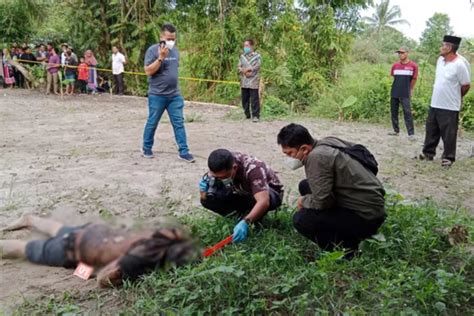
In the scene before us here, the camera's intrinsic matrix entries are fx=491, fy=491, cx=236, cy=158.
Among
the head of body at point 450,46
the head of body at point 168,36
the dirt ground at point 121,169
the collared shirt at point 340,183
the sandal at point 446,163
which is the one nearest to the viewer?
the collared shirt at point 340,183

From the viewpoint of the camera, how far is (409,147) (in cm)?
763

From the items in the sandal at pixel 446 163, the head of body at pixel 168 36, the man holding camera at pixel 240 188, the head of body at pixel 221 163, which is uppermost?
the head of body at pixel 168 36

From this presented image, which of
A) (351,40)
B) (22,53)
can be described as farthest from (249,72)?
(22,53)

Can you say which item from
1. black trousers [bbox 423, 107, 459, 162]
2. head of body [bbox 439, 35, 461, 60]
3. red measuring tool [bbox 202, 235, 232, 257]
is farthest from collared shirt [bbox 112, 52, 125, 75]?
red measuring tool [bbox 202, 235, 232, 257]

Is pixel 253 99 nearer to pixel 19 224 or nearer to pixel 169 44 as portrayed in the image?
pixel 169 44

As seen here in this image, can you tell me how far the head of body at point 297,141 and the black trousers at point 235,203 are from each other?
1.98ft

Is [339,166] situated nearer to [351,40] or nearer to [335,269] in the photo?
[335,269]

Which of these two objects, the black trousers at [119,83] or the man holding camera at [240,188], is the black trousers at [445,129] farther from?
the black trousers at [119,83]

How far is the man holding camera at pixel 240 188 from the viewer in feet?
10.7

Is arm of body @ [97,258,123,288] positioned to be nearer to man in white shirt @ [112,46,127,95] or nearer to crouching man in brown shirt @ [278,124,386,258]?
crouching man in brown shirt @ [278,124,386,258]

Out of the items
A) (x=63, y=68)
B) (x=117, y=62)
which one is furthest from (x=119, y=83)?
(x=63, y=68)

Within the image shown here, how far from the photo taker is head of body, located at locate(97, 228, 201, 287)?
2.96 meters

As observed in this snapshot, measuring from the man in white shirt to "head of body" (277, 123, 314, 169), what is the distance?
11.9 metres

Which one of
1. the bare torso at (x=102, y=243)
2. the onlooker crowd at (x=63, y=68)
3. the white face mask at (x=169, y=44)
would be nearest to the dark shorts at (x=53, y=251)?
the bare torso at (x=102, y=243)
